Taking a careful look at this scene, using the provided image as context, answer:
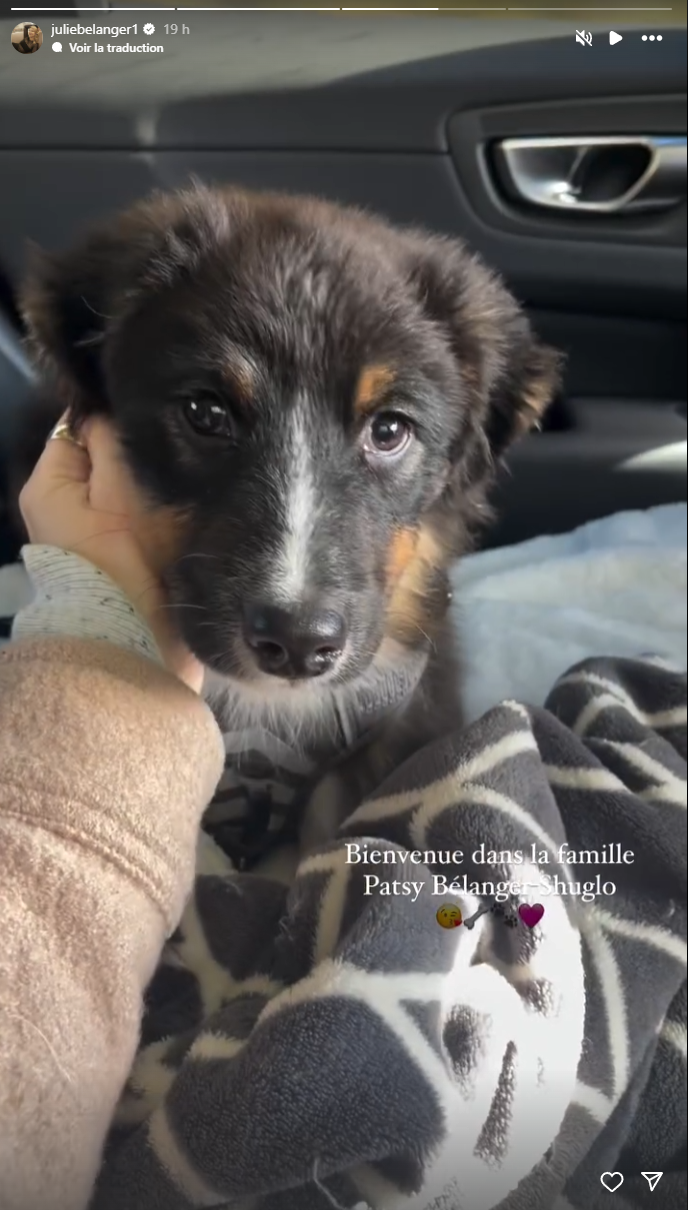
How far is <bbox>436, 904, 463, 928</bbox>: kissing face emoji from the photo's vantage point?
3.27ft

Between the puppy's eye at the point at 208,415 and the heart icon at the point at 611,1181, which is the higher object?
the puppy's eye at the point at 208,415

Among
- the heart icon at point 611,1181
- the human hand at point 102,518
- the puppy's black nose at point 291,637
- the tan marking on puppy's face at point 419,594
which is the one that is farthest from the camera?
the tan marking on puppy's face at point 419,594

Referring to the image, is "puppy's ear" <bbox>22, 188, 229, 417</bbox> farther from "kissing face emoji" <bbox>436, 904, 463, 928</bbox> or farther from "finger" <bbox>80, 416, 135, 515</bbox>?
"kissing face emoji" <bbox>436, 904, 463, 928</bbox>

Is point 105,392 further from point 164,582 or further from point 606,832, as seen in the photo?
point 606,832

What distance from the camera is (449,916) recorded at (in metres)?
1.00

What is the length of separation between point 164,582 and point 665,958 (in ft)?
2.15

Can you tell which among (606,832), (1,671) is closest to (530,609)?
(606,832)

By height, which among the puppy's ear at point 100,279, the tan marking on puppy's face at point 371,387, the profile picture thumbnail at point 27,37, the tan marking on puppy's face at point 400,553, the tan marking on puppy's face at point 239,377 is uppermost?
the profile picture thumbnail at point 27,37

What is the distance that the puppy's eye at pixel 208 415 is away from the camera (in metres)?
1.13

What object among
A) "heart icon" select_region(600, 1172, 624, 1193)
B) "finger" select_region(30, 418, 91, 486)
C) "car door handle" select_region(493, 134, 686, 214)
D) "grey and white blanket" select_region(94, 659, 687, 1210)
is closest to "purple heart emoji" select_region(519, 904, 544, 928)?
"grey and white blanket" select_region(94, 659, 687, 1210)

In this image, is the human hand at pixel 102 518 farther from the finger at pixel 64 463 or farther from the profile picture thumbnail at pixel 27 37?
the profile picture thumbnail at pixel 27 37

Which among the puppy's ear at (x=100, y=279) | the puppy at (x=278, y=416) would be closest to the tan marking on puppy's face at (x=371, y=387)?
the puppy at (x=278, y=416)

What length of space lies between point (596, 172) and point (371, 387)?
922 millimetres

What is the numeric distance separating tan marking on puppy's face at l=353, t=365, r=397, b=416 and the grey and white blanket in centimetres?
37
